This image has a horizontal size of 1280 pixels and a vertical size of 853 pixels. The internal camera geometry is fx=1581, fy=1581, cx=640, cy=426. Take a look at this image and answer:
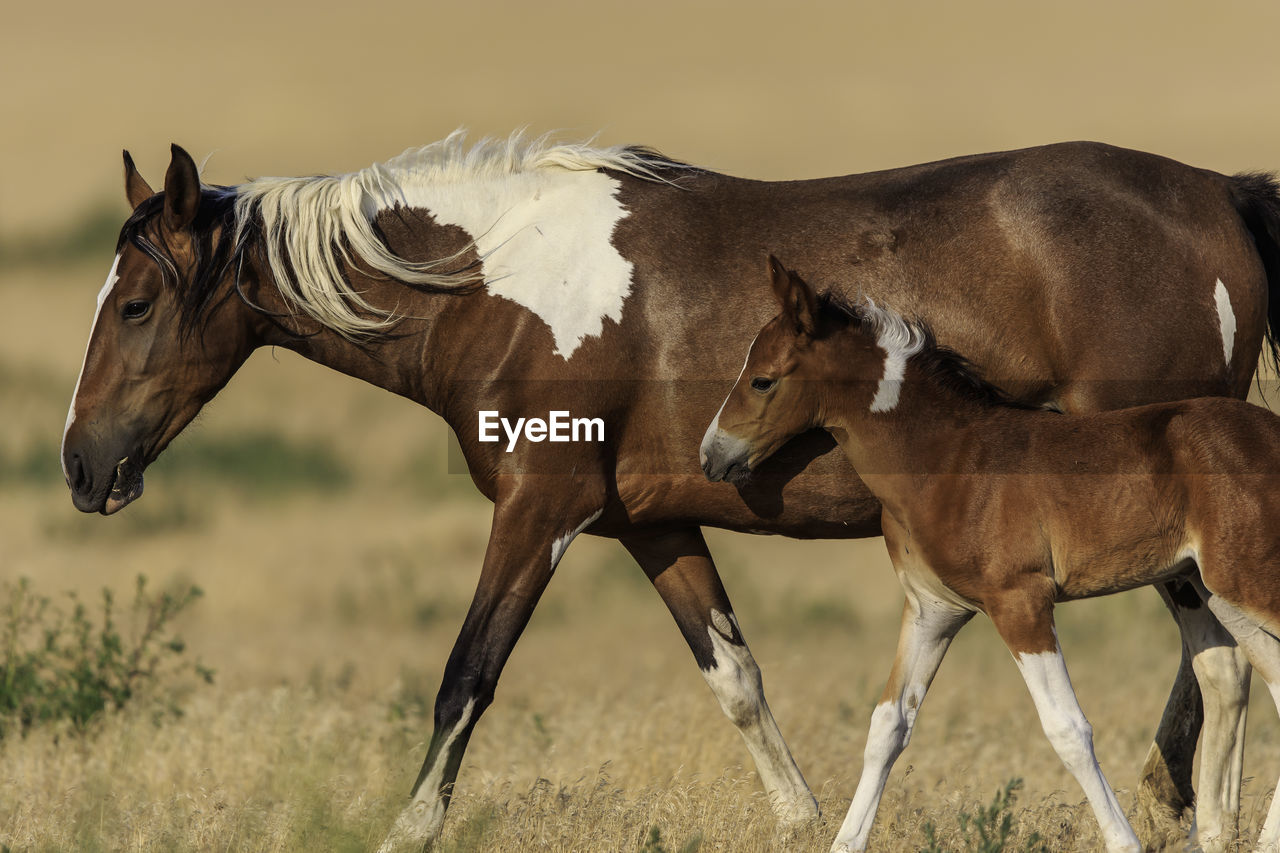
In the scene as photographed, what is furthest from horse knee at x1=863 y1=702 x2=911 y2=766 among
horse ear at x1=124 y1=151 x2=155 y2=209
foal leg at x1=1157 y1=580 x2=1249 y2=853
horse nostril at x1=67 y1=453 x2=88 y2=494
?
horse ear at x1=124 y1=151 x2=155 y2=209

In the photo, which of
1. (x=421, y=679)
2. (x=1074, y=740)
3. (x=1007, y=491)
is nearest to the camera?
(x=1074, y=740)

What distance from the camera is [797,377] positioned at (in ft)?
16.4

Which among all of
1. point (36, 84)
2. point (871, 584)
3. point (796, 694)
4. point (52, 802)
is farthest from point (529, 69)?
point (52, 802)

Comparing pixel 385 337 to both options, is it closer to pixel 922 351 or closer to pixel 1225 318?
pixel 922 351

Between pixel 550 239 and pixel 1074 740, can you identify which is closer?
pixel 1074 740

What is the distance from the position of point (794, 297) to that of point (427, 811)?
6.62ft

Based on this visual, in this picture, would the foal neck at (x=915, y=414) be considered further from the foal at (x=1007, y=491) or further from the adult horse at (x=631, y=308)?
the adult horse at (x=631, y=308)

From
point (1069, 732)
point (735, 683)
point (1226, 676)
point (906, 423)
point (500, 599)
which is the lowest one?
point (735, 683)

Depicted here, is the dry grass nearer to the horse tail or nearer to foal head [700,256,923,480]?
foal head [700,256,923,480]

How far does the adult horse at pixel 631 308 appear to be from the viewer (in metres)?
5.24

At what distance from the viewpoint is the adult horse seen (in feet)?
17.2

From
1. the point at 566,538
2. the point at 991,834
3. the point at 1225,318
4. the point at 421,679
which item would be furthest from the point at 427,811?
the point at 421,679

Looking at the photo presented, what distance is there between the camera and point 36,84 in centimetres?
2897

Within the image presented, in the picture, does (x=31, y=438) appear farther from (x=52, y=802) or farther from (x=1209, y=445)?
(x=1209, y=445)
